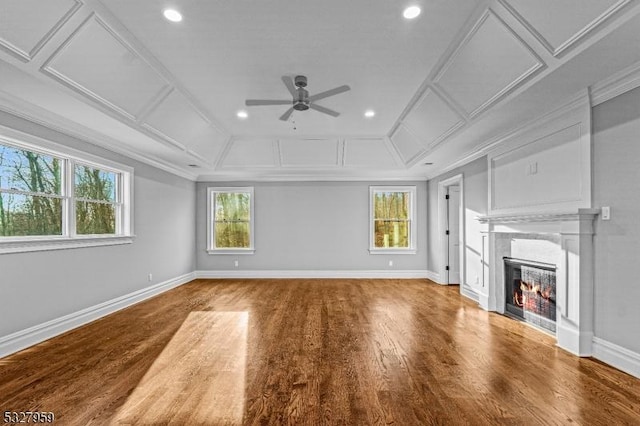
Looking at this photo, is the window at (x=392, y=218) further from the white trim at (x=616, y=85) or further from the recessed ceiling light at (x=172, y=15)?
the recessed ceiling light at (x=172, y=15)

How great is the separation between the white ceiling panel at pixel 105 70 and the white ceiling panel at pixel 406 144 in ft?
12.1

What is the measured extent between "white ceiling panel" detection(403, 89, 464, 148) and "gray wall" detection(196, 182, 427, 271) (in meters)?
2.66

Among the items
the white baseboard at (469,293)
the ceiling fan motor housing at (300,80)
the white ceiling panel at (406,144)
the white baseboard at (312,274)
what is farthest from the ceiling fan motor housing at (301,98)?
the white baseboard at (312,274)

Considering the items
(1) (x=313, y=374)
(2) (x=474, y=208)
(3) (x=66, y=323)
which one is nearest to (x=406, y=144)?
(2) (x=474, y=208)

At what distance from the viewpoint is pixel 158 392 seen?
89.3 inches

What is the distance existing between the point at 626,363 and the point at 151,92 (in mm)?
5419

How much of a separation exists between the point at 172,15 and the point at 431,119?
11.0 feet

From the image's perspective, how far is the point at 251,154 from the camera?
20.5ft

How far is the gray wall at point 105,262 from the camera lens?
3109 millimetres

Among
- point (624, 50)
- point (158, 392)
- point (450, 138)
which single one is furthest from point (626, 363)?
point (158, 392)

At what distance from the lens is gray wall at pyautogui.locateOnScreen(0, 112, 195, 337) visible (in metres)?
3.11

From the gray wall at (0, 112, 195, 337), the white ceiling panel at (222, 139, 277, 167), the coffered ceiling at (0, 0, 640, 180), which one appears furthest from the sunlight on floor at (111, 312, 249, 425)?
the white ceiling panel at (222, 139, 277, 167)

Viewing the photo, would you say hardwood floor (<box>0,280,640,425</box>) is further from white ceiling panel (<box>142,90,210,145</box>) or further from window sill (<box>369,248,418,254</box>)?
window sill (<box>369,248,418,254</box>)

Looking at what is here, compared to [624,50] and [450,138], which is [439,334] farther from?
[624,50]
